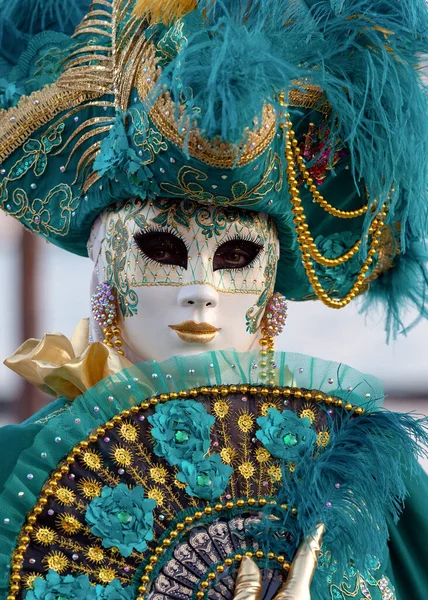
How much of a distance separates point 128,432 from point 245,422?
0.17m

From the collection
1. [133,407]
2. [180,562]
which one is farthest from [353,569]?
[133,407]

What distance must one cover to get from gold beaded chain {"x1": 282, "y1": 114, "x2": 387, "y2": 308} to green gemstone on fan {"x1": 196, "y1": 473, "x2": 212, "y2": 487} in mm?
499

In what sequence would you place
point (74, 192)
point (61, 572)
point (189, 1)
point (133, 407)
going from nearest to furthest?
point (61, 572), point (133, 407), point (189, 1), point (74, 192)

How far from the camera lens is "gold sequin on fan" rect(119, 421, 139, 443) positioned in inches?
63.5

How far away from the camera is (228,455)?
1.62 m

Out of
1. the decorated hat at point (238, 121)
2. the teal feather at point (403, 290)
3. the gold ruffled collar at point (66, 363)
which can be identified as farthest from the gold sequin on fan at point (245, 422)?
the teal feather at point (403, 290)

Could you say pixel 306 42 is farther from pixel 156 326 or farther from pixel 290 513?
pixel 290 513

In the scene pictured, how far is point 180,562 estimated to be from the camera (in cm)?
154

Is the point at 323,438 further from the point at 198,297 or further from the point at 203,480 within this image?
the point at 198,297

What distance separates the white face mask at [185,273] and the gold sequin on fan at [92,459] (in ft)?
0.85

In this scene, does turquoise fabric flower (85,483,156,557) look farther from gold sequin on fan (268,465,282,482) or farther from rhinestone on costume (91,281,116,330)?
rhinestone on costume (91,281,116,330)

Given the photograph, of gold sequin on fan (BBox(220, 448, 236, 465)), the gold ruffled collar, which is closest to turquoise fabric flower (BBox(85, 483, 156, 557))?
gold sequin on fan (BBox(220, 448, 236, 465))

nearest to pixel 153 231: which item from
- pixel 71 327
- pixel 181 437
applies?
pixel 181 437

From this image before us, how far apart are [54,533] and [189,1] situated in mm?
843
